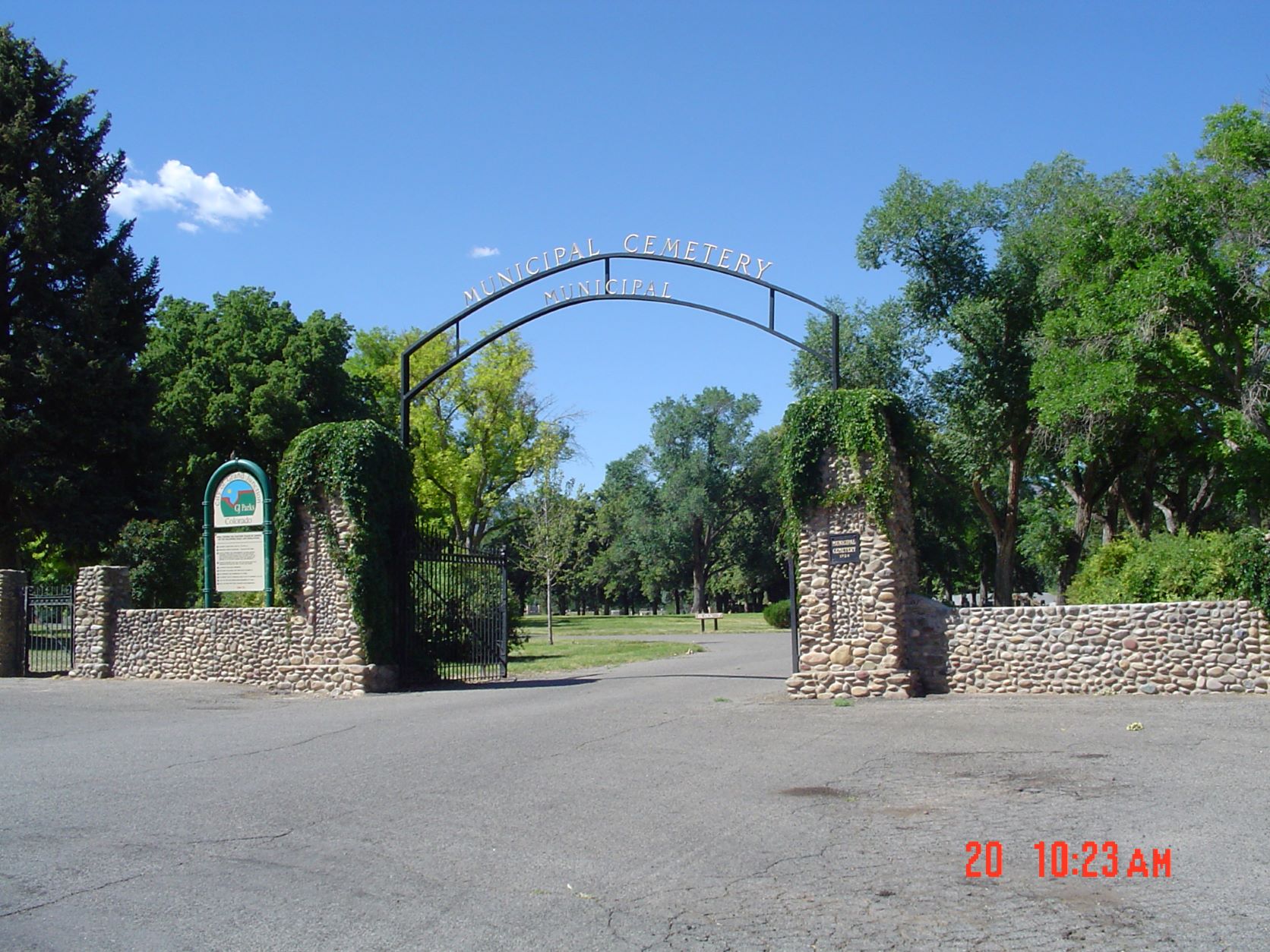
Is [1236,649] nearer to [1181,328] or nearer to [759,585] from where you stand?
[1181,328]

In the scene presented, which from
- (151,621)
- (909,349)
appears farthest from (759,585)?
(151,621)

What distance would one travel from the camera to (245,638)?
766 inches

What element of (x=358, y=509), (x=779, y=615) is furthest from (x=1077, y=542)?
(x=358, y=509)

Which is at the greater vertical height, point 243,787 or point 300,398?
point 300,398

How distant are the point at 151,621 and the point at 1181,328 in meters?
22.7

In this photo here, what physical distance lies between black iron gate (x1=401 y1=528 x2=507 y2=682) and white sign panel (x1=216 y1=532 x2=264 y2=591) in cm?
310

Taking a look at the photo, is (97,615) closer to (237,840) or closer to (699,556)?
(237,840)

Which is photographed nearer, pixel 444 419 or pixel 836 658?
pixel 836 658

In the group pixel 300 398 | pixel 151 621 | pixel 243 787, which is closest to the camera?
pixel 243 787

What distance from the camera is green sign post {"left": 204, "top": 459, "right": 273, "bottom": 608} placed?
1994cm

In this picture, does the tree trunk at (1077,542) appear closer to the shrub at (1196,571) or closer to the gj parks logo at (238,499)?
the shrub at (1196,571)

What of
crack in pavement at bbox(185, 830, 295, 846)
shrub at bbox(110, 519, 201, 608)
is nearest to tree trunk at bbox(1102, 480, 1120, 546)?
shrub at bbox(110, 519, 201, 608)

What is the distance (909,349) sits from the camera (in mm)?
33188

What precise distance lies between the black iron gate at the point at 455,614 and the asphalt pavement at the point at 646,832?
236 inches
